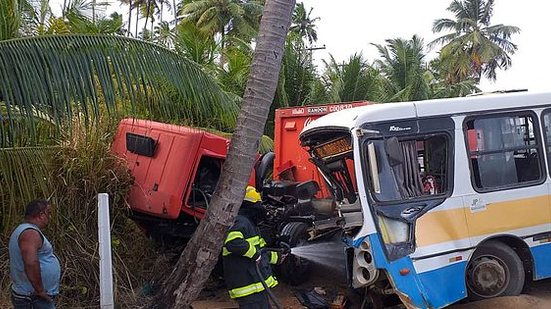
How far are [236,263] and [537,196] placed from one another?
3.65 metres

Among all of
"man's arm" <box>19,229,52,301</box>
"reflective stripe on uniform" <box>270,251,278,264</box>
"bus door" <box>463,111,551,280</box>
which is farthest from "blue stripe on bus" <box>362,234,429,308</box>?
"man's arm" <box>19,229,52,301</box>

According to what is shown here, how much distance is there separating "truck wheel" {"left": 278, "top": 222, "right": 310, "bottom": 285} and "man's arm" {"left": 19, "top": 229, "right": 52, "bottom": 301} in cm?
372

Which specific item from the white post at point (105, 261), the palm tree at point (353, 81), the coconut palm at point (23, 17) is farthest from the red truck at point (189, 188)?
the palm tree at point (353, 81)

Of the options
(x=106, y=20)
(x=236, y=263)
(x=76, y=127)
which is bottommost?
(x=236, y=263)

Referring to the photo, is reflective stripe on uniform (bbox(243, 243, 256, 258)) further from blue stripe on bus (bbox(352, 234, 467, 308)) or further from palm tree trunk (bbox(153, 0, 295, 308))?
blue stripe on bus (bbox(352, 234, 467, 308))

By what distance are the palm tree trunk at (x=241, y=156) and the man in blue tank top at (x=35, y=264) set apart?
182 cm

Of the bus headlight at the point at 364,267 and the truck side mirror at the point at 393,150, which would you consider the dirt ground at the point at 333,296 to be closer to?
the bus headlight at the point at 364,267

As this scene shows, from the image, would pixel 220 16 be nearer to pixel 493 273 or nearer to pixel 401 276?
pixel 493 273

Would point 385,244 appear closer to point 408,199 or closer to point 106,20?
point 408,199

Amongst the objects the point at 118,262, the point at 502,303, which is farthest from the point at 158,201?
the point at 502,303

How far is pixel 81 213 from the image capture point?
7.69 m

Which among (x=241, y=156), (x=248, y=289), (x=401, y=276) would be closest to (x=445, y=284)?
(x=401, y=276)

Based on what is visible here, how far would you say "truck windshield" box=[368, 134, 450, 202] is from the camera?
6285mm

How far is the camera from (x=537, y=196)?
695 centimetres
